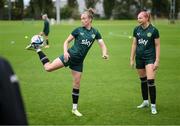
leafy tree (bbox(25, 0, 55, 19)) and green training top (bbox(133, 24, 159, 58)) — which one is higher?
green training top (bbox(133, 24, 159, 58))

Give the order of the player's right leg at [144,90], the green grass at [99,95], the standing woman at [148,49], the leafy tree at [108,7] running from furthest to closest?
the leafy tree at [108,7]
the player's right leg at [144,90]
the standing woman at [148,49]
the green grass at [99,95]

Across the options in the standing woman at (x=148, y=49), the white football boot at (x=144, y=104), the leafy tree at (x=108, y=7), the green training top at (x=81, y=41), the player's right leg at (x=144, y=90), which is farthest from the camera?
the leafy tree at (x=108, y=7)

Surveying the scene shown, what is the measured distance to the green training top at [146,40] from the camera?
1035 centimetres

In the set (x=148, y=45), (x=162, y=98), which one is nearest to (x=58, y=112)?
(x=148, y=45)

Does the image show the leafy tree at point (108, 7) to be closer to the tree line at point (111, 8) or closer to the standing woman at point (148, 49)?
the tree line at point (111, 8)

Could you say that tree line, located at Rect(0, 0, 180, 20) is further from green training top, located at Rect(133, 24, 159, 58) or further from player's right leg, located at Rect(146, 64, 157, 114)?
player's right leg, located at Rect(146, 64, 157, 114)

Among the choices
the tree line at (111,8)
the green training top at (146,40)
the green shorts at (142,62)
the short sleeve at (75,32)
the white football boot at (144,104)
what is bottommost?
the tree line at (111,8)

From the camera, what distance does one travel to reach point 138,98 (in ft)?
40.9

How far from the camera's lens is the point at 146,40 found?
10430 mm

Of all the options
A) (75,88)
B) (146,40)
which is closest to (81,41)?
(75,88)

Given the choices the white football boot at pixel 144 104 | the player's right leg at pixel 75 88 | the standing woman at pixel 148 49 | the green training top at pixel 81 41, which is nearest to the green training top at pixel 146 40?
the standing woman at pixel 148 49

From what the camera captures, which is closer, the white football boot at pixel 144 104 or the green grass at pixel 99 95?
the green grass at pixel 99 95

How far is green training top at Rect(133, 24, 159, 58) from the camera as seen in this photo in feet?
34.0

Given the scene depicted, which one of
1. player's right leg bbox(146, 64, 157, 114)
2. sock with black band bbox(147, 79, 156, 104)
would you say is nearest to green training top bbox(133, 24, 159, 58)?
player's right leg bbox(146, 64, 157, 114)
